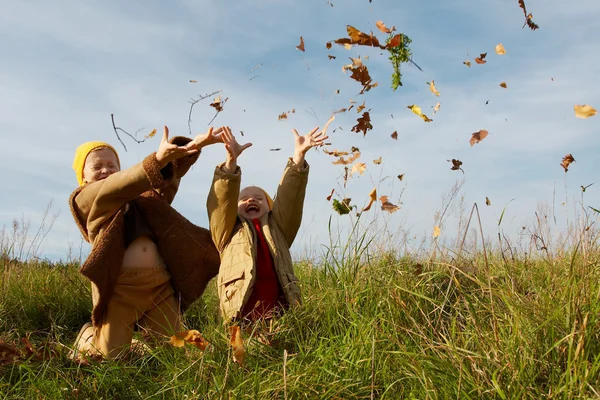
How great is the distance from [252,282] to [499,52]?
7.49 ft

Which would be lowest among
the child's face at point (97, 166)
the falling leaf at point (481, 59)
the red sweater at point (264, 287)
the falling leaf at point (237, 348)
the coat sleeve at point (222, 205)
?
the falling leaf at point (237, 348)

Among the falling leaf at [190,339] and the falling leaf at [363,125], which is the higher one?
the falling leaf at [363,125]

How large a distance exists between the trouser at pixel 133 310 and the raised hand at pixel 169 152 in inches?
27.3

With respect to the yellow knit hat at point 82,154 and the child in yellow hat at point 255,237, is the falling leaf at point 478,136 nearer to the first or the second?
the child in yellow hat at point 255,237

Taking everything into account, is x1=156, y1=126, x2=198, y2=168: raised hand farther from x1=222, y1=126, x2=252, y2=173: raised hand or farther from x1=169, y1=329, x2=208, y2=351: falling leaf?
x1=169, y1=329, x2=208, y2=351: falling leaf

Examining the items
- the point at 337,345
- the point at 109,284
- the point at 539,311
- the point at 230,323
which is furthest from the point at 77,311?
the point at 539,311

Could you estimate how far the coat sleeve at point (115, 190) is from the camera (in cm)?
356

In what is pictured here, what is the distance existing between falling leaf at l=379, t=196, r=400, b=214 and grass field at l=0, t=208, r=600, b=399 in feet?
1.71

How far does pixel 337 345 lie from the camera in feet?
9.86

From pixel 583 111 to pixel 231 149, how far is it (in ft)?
6.51

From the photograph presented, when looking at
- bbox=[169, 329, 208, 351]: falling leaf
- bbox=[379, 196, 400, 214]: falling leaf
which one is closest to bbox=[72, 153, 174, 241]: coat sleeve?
bbox=[169, 329, 208, 351]: falling leaf

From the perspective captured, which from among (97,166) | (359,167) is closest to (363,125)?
(359,167)

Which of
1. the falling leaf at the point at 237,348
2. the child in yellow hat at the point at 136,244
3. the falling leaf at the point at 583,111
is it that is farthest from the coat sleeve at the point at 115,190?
the falling leaf at the point at 583,111

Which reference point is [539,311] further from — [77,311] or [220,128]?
[77,311]
